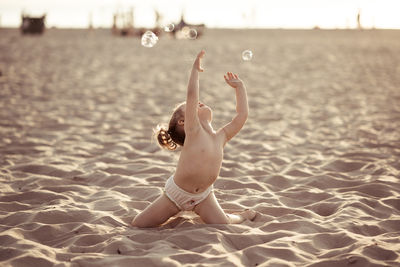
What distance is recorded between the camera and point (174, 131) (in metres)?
3.59

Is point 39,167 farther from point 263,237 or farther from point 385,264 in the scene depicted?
point 385,264

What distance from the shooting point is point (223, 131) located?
12.0 ft

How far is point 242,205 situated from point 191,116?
117cm

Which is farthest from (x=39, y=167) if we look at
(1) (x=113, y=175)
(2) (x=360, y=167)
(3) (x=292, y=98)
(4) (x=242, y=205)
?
(3) (x=292, y=98)

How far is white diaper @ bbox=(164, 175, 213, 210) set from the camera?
3.52 metres

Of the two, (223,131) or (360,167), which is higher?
(223,131)

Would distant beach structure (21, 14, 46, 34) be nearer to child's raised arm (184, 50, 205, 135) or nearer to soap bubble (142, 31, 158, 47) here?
soap bubble (142, 31, 158, 47)

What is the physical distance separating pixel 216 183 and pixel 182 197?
1258mm

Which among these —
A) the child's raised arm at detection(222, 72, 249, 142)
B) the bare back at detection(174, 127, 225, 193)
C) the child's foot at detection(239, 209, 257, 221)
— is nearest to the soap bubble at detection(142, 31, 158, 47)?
the child's raised arm at detection(222, 72, 249, 142)

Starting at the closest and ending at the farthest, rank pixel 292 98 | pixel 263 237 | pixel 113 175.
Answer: pixel 263 237 < pixel 113 175 < pixel 292 98

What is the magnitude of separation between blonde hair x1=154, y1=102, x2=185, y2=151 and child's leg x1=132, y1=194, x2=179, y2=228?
0.43 m

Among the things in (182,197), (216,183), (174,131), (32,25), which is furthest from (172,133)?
(32,25)

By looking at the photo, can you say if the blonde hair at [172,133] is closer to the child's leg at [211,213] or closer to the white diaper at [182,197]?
the white diaper at [182,197]

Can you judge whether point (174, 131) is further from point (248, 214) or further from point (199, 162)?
point (248, 214)
